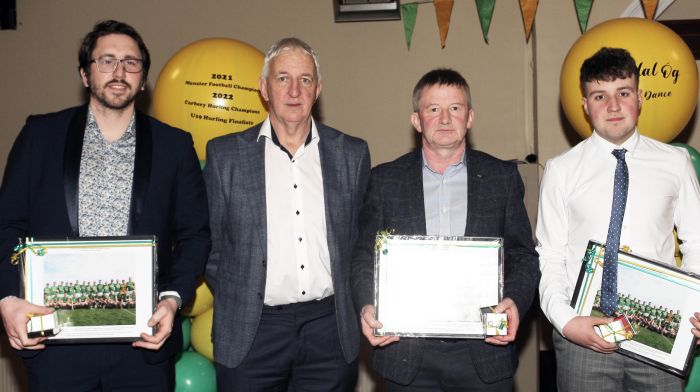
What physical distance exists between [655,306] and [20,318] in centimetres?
239

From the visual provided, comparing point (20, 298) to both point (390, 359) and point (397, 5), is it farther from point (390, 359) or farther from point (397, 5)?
point (397, 5)

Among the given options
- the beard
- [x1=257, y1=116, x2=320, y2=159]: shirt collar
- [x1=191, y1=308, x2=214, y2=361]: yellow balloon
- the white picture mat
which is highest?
the beard

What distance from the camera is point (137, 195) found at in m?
2.58

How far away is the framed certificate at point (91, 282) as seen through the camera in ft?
7.90

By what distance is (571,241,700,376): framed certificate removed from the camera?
2527 mm

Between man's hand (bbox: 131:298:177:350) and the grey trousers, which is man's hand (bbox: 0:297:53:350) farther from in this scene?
the grey trousers

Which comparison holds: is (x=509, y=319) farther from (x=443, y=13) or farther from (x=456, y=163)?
(x=443, y=13)

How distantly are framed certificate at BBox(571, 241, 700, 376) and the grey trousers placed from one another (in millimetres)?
146

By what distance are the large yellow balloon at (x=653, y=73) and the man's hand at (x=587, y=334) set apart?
125 centimetres

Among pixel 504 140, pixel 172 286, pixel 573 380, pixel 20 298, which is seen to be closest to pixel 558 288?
pixel 573 380

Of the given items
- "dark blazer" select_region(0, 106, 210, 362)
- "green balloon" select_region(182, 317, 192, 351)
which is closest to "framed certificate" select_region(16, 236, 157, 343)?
"dark blazer" select_region(0, 106, 210, 362)

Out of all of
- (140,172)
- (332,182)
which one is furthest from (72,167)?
(332,182)

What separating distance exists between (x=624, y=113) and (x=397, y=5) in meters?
2.68

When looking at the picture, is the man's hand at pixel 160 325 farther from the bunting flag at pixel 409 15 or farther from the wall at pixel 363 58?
the bunting flag at pixel 409 15
